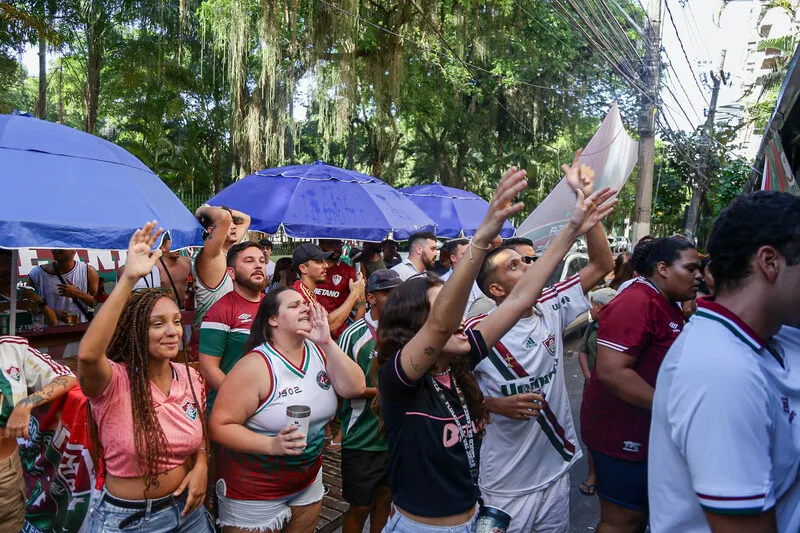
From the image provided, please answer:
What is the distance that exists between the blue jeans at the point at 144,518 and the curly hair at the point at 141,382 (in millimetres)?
132

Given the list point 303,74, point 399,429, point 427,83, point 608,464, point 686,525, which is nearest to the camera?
point 686,525

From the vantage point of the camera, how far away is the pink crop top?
101 inches

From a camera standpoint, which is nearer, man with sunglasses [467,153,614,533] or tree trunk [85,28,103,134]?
man with sunglasses [467,153,614,533]

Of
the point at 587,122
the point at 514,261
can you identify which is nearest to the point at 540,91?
the point at 587,122

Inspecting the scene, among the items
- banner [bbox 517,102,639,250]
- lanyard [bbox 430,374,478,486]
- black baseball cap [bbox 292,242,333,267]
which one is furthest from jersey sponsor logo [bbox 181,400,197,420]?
black baseball cap [bbox 292,242,333,267]

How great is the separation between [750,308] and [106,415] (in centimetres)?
246

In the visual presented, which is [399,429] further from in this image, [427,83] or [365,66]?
[427,83]

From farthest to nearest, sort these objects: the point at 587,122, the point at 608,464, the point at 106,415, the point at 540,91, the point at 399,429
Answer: the point at 587,122
the point at 540,91
the point at 608,464
the point at 106,415
the point at 399,429

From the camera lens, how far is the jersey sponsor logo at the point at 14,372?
9.46 ft

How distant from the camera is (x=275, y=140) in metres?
14.3

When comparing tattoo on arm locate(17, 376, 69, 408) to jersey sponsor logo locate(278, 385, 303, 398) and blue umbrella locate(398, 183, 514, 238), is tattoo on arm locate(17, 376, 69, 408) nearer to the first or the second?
jersey sponsor logo locate(278, 385, 303, 398)

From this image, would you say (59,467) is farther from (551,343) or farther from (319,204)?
(319,204)

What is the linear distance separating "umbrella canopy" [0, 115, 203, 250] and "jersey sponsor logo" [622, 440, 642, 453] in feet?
8.94

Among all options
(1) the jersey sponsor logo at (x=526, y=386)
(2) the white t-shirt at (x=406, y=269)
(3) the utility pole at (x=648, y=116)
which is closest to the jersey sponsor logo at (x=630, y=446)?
(1) the jersey sponsor logo at (x=526, y=386)
